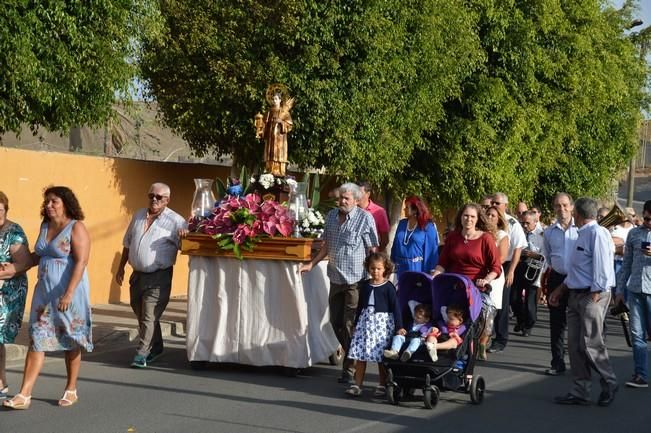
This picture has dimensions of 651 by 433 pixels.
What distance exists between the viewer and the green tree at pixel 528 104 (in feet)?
78.1

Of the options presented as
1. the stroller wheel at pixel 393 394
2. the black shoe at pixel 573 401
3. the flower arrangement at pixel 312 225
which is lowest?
the black shoe at pixel 573 401

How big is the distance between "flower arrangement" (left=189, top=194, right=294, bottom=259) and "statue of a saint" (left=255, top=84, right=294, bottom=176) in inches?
62.1

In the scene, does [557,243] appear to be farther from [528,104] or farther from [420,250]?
[528,104]

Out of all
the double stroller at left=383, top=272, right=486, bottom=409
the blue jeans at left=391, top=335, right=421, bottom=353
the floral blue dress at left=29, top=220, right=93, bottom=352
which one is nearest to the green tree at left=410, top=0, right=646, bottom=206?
the double stroller at left=383, top=272, right=486, bottom=409

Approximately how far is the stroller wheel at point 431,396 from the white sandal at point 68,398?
9.87 ft

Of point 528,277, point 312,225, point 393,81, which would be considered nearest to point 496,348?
point 528,277

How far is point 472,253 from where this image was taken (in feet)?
37.7

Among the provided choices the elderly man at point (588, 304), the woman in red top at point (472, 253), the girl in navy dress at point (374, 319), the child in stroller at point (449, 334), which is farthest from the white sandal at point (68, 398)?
the elderly man at point (588, 304)

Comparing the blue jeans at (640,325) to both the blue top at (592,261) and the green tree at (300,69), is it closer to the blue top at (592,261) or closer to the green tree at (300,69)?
the blue top at (592,261)

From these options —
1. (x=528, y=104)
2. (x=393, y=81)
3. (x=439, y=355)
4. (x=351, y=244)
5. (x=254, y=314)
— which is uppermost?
(x=528, y=104)

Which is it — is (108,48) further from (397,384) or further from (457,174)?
(457,174)

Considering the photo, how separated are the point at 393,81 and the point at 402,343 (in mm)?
10014

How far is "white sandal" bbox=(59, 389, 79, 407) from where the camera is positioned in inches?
376

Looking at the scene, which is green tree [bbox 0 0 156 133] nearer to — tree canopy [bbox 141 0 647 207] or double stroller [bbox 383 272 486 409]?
tree canopy [bbox 141 0 647 207]
